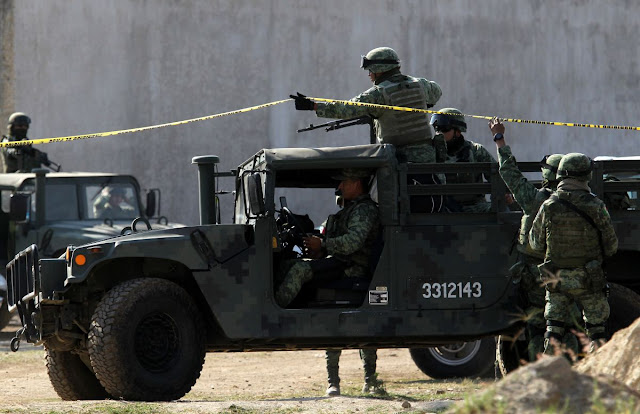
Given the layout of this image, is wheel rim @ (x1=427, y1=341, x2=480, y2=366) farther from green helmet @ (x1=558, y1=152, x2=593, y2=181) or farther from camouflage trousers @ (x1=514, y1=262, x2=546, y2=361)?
green helmet @ (x1=558, y1=152, x2=593, y2=181)

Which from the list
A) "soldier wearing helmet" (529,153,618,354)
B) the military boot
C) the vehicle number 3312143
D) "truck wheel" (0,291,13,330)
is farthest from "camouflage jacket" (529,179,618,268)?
"truck wheel" (0,291,13,330)

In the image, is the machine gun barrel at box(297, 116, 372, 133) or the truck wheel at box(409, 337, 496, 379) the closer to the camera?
the machine gun barrel at box(297, 116, 372, 133)

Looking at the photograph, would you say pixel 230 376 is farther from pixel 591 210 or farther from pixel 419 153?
pixel 591 210

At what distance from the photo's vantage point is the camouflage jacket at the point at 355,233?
8398 millimetres

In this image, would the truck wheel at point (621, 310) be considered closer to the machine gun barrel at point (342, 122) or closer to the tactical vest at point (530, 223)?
the tactical vest at point (530, 223)

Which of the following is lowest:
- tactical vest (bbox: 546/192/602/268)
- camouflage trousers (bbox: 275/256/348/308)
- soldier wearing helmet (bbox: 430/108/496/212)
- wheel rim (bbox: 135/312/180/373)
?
wheel rim (bbox: 135/312/180/373)

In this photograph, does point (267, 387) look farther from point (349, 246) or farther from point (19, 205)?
point (19, 205)

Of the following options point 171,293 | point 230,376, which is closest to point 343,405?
point 171,293

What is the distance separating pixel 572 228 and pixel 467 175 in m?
1.25

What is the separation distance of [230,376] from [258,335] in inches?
160

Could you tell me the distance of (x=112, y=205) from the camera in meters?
15.6

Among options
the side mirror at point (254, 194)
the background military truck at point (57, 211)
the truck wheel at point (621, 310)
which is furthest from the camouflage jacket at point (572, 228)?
the background military truck at point (57, 211)

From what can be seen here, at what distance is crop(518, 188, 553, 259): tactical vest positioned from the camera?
8273mm

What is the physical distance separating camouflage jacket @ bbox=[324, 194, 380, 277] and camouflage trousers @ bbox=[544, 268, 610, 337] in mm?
1214
